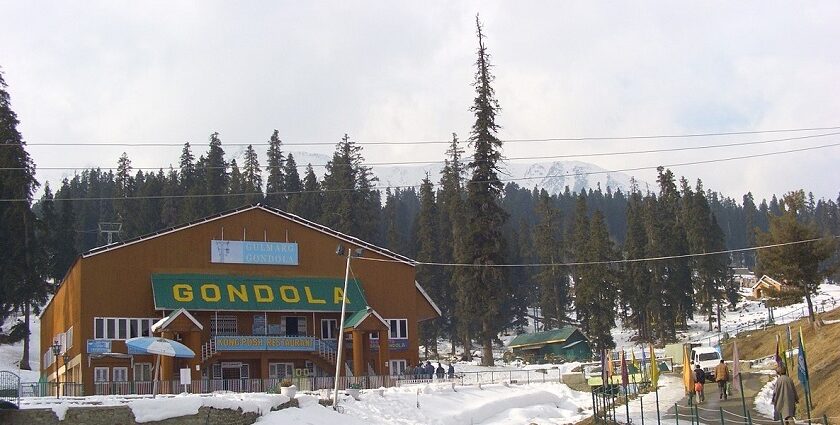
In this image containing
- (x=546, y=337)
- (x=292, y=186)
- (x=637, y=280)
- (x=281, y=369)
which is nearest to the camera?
(x=281, y=369)

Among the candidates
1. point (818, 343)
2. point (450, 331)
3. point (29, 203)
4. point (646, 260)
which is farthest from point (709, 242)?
point (29, 203)

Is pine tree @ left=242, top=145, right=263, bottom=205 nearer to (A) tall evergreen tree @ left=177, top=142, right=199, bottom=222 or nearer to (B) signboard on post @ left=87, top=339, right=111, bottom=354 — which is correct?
(A) tall evergreen tree @ left=177, top=142, right=199, bottom=222

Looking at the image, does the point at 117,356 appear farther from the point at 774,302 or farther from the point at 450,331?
the point at 450,331

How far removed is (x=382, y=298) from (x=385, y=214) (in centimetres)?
8546

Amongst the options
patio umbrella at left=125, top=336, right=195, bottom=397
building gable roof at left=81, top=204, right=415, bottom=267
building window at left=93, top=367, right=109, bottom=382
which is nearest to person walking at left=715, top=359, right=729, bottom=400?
patio umbrella at left=125, top=336, right=195, bottom=397

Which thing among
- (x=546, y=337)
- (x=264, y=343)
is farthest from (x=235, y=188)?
(x=264, y=343)

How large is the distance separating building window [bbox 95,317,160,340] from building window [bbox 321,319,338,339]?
402 inches

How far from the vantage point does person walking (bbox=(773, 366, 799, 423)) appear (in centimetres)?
2075

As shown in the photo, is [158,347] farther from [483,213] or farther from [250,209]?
[483,213]

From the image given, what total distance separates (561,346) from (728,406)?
178ft

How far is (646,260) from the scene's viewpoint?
293ft

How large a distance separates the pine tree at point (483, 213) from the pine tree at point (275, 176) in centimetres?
4339

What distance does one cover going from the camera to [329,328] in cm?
5881

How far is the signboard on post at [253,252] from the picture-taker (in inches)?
2234
